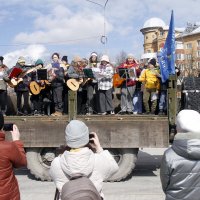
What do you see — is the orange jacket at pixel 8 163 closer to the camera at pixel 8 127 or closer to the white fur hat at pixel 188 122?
the camera at pixel 8 127

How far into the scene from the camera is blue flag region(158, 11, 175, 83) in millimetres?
9203

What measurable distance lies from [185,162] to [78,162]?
79cm

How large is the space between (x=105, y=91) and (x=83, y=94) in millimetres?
561

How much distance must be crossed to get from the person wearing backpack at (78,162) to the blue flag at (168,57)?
591cm

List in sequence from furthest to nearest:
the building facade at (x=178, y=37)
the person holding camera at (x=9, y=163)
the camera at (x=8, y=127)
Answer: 1. the building facade at (x=178, y=37)
2. the camera at (x=8, y=127)
3. the person holding camera at (x=9, y=163)

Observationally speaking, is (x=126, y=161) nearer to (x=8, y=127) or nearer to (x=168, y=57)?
(x=168, y=57)

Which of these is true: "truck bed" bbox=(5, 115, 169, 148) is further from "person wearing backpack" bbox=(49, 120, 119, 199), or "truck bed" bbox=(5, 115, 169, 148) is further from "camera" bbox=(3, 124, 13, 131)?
"person wearing backpack" bbox=(49, 120, 119, 199)

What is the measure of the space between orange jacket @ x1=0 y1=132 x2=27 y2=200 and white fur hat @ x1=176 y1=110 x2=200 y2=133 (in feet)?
4.68

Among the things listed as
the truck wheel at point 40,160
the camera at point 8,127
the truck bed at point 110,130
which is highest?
the camera at point 8,127

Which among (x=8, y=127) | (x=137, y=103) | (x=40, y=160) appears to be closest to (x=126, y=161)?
(x=40, y=160)

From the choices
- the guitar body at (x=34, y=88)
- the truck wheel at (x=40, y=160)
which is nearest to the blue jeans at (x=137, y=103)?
the guitar body at (x=34, y=88)

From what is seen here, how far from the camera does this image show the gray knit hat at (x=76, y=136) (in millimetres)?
3416

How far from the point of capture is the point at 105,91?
33.0 feet

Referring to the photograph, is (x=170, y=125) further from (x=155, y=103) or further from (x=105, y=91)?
(x=105, y=91)
